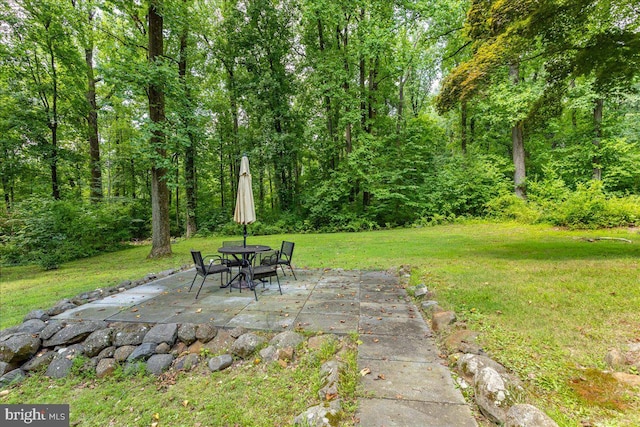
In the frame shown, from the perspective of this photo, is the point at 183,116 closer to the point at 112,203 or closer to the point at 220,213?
the point at 112,203

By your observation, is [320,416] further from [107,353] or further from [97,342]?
[97,342]

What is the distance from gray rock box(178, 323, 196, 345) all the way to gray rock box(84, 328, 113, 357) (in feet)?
2.60

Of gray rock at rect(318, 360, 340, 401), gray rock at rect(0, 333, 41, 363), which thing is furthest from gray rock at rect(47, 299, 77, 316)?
gray rock at rect(318, 360, 340, 401)

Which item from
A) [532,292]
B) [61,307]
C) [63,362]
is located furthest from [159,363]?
[532,292]

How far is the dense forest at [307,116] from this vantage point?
23.1 ft

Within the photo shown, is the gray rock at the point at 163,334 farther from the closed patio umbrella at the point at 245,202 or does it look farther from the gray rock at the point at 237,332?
the closed patio umbrella at the point at 245,202

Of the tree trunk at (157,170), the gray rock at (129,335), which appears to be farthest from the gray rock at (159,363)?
the tree trunk at (157,170)

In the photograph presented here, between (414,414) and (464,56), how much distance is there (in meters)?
20.0

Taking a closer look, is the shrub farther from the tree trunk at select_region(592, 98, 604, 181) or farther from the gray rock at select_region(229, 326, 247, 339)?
the gray rock at select_region(229, 326, 247, 339)

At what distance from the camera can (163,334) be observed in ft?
10.9

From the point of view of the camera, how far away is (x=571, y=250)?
6863 mm

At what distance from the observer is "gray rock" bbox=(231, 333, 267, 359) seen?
3064 millimetres

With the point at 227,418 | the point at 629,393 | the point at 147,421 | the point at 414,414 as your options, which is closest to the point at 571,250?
the point at 629,393

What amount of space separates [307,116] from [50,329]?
52.5 ft
